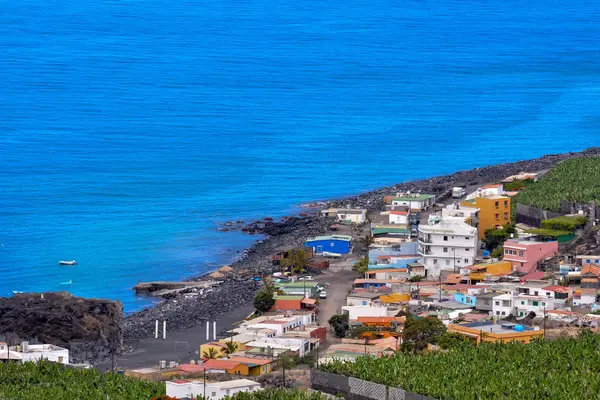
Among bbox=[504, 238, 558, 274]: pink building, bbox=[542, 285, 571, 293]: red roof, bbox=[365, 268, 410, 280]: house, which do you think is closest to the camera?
bbox=[542, 285, 571, 293]: red roof

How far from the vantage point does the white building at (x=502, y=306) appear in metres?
37.4

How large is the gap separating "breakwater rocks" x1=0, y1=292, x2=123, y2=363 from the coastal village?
139 cm

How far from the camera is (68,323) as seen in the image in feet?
127

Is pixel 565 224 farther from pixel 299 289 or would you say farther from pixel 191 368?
pixel 191 368

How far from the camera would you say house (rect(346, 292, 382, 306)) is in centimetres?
3925

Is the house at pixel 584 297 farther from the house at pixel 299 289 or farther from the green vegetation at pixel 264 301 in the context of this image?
the green vegetation at pixel 264 301

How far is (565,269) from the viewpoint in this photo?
41.2 m

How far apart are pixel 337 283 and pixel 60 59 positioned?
91424 mm

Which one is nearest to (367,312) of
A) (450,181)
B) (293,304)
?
(293,304)

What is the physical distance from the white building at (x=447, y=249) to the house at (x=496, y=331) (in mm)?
8400

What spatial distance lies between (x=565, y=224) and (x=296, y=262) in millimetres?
8121

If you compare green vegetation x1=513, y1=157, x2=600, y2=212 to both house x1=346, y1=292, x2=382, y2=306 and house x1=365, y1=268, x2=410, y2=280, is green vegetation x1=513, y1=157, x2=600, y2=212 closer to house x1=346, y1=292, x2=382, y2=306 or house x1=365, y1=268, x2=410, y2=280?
house x1=365, y1=268, x2=410, y2=280

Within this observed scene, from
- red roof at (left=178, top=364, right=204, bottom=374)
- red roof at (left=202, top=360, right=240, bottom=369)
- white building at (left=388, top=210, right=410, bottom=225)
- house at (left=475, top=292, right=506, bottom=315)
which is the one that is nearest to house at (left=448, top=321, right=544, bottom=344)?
house at (left=475, top=292, right=506, bottom=315)

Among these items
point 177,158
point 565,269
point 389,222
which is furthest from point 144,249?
point 177,158
